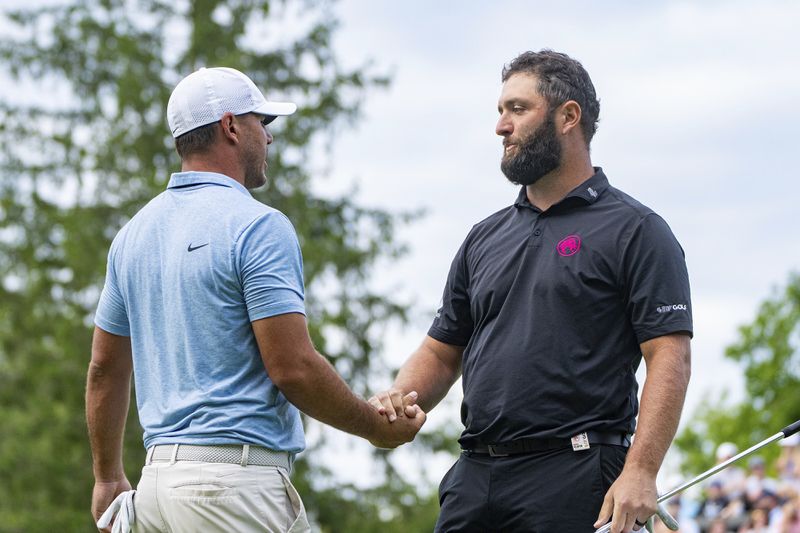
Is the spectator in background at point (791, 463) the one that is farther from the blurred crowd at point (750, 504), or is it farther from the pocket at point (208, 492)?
the pocket at point (208, 492)

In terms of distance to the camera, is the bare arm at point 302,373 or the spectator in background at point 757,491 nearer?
the bare arm at point 302,373

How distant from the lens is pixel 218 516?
457 centimetres

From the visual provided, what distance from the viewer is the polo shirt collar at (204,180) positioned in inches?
192

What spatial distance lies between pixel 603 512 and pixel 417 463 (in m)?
17.1

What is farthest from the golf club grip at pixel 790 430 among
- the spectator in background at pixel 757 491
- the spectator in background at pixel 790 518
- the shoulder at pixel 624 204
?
the spectator in background at pixel 757 491

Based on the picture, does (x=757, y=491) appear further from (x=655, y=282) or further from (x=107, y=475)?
(x=107, y=475)

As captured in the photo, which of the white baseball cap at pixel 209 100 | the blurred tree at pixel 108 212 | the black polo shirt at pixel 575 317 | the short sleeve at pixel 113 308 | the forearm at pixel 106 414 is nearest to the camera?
the black polo shirt at pixel 575 317

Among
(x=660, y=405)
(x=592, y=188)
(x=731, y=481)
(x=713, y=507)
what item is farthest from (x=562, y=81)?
(x=731, y=481)

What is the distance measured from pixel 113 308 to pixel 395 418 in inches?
45.8

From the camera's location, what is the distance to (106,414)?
16.9 feet

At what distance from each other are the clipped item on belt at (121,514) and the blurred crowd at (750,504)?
843 centimetres

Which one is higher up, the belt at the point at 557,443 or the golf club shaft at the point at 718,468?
the belt at the point at 557,443

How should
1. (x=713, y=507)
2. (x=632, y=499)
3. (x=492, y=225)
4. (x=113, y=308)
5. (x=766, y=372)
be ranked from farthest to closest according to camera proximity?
(x=766, y=372)
(x=713, y=507)
(x=492, y=225)
(x=113, y=308)
(x=632, y=499)

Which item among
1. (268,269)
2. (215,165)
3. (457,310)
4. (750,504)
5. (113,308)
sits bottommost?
(750,504)
